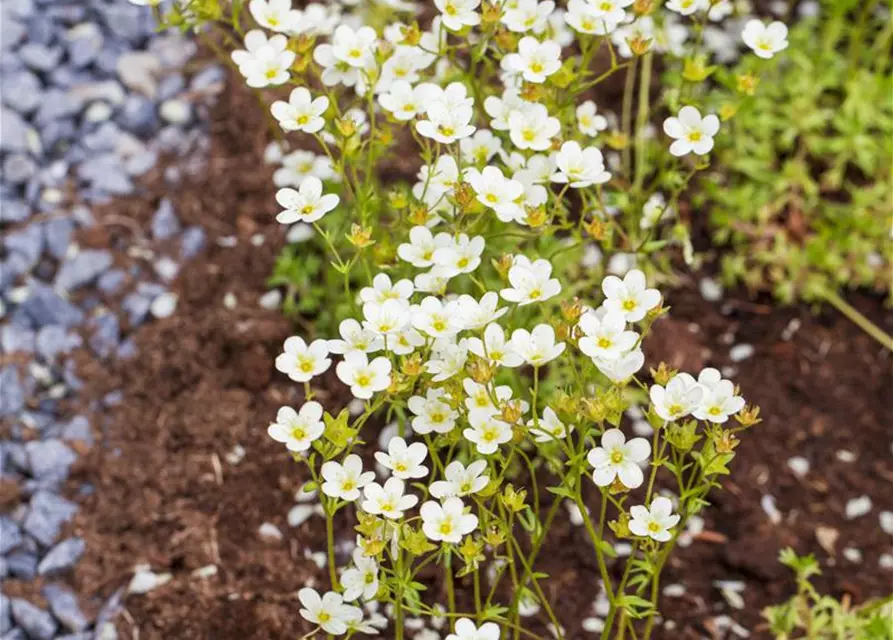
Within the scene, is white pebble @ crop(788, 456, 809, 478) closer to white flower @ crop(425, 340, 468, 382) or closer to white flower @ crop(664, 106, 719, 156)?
white flower @ crop(664, 106, 719, 156)

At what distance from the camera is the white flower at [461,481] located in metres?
1.92

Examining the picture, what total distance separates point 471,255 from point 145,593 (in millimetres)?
1042

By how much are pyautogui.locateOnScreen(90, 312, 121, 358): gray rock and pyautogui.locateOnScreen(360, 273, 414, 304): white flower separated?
121cm

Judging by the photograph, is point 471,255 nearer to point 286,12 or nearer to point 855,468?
point 286,12

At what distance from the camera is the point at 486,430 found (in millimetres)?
1933

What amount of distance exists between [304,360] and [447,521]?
36 centimetres

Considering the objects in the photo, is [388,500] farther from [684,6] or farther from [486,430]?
[684,6]

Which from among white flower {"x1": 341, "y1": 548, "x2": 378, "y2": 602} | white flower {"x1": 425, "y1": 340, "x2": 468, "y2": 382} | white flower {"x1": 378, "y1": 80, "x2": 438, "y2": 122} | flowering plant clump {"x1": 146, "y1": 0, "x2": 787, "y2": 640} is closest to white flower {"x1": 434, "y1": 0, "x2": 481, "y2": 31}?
flowering plant clump {"x1": 146, "y1": 0, "x2": 787, "y2": 640}

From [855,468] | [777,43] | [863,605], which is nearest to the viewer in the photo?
[777,43]

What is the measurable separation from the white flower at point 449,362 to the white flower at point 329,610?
15.0 inches

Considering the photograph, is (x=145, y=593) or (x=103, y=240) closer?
(x=145, y=593)

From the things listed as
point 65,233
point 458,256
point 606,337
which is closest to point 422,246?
point 458,256

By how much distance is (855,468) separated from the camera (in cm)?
298

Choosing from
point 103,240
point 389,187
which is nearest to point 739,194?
point 389,187
